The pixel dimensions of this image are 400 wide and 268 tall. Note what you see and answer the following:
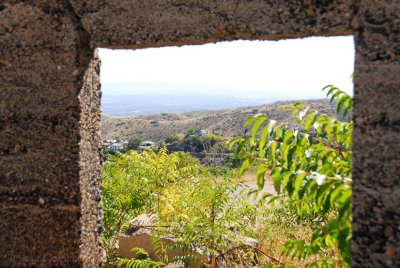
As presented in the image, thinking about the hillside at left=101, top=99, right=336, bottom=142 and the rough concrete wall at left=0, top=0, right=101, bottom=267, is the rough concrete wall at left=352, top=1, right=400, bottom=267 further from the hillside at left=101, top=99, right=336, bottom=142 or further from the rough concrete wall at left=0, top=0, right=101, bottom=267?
the hillside at left=101, top=99, right=336, bottom=142

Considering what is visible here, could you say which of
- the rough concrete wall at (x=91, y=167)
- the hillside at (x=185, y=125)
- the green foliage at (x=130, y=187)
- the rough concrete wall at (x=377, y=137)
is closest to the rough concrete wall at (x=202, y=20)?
the rough concrete wall at (x=377, y=137)

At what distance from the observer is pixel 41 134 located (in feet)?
8.05

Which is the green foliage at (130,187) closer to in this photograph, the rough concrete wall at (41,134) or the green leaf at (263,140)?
the rough concrete wall at (41,134)

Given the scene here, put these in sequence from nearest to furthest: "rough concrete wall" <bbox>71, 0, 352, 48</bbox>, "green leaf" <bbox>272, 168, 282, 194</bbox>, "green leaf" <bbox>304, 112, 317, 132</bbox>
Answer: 1. "rough concrete wall" <bbox>71, 0, 352, 48</bbox>
2. "green leaf" <bbox>272, 168, 282, 194</bbox>
3. "green leaf" <bbox>304, 112, 317, 132</bbox>

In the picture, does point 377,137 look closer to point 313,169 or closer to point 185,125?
point 313,169

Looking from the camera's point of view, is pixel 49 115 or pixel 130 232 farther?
pixel 130 232

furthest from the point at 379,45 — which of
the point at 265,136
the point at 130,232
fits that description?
the point at 130,232

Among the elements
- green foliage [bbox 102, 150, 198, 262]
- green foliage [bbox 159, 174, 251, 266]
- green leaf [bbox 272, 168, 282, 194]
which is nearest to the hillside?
green foliage [bbox 102, 150, 198, 262]

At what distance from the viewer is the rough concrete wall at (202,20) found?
6.50ft

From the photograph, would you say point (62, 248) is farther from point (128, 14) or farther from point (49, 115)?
point (128, 14)

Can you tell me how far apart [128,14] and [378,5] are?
45.9 inches

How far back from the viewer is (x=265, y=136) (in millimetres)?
2275

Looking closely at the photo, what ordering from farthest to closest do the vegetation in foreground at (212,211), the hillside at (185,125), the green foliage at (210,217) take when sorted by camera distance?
1. the hillside at (185,125)
2. the green foliage at (210,217)
3. the vegetation in foreground at (212,211)

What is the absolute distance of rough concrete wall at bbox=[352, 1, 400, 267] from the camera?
184 cm
